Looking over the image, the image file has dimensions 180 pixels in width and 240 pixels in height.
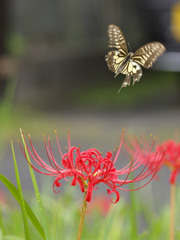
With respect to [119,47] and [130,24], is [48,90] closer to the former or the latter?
[130,24]

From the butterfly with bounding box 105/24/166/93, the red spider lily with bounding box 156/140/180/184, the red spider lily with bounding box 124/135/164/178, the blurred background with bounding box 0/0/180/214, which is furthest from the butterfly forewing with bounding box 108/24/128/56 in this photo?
the blurred background with bounding box 0/0/180/214

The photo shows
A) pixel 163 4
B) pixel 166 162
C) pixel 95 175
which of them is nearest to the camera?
pixel 95 175

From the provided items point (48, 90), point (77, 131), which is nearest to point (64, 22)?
point (48, 90)

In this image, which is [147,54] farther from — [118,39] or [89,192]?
[89,192]

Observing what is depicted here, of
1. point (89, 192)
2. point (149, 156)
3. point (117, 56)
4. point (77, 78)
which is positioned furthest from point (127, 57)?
point (77, 78)

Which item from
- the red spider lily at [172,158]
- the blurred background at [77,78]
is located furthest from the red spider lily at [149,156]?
the blurred background at [77,78]

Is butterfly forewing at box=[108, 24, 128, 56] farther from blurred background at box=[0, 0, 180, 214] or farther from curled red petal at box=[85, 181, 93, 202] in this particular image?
blurred background at box=[0, 0, 180, 214]
